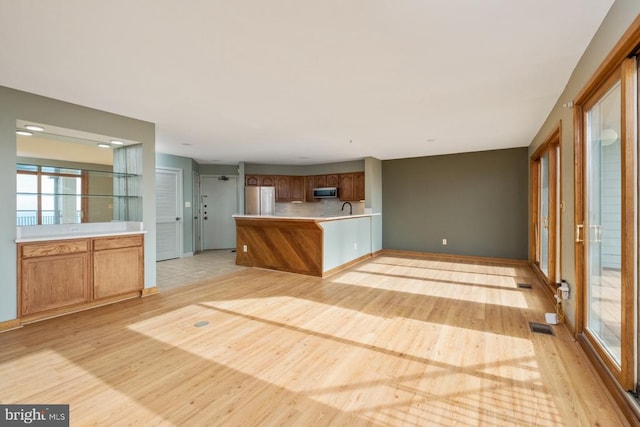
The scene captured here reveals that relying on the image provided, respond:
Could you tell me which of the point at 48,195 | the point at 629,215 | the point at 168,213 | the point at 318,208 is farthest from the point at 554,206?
the point at 168,213

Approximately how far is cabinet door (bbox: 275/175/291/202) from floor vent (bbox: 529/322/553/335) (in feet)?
20.3

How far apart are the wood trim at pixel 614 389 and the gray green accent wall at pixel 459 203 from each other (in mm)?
4214

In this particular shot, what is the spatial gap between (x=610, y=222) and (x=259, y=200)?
22.3ft

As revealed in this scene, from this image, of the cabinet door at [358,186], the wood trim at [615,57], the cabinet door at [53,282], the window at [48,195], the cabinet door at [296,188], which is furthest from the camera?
the cabinet door at [296,188]

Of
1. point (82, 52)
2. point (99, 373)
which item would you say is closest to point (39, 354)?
point (99, 373)

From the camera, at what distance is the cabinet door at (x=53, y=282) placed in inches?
119

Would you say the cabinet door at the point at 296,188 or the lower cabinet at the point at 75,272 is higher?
the cabinet door at the point at 296,188

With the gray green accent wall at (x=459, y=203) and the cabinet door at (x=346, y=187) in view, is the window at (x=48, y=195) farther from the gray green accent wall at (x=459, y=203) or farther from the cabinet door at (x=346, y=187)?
the gray green accent wall at (x=459, y=203)

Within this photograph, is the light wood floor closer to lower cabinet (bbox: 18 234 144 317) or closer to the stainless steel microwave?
lower cabinet (bbox: 18 234 144 317)

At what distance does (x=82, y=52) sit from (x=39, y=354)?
96.6 inches

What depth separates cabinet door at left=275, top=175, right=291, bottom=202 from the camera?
8.03 m

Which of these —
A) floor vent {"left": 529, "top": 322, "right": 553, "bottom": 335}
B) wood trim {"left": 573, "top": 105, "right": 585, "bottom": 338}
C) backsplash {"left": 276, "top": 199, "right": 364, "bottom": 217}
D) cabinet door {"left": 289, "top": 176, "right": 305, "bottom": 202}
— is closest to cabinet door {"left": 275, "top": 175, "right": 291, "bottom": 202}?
cabinet door {"left": 289, "top": 176, "right": 305, "bottom": 202}

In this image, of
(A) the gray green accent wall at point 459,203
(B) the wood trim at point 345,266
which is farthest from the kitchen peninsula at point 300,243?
(A) the gray green accent wall at point 459,203

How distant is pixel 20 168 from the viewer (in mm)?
3115
